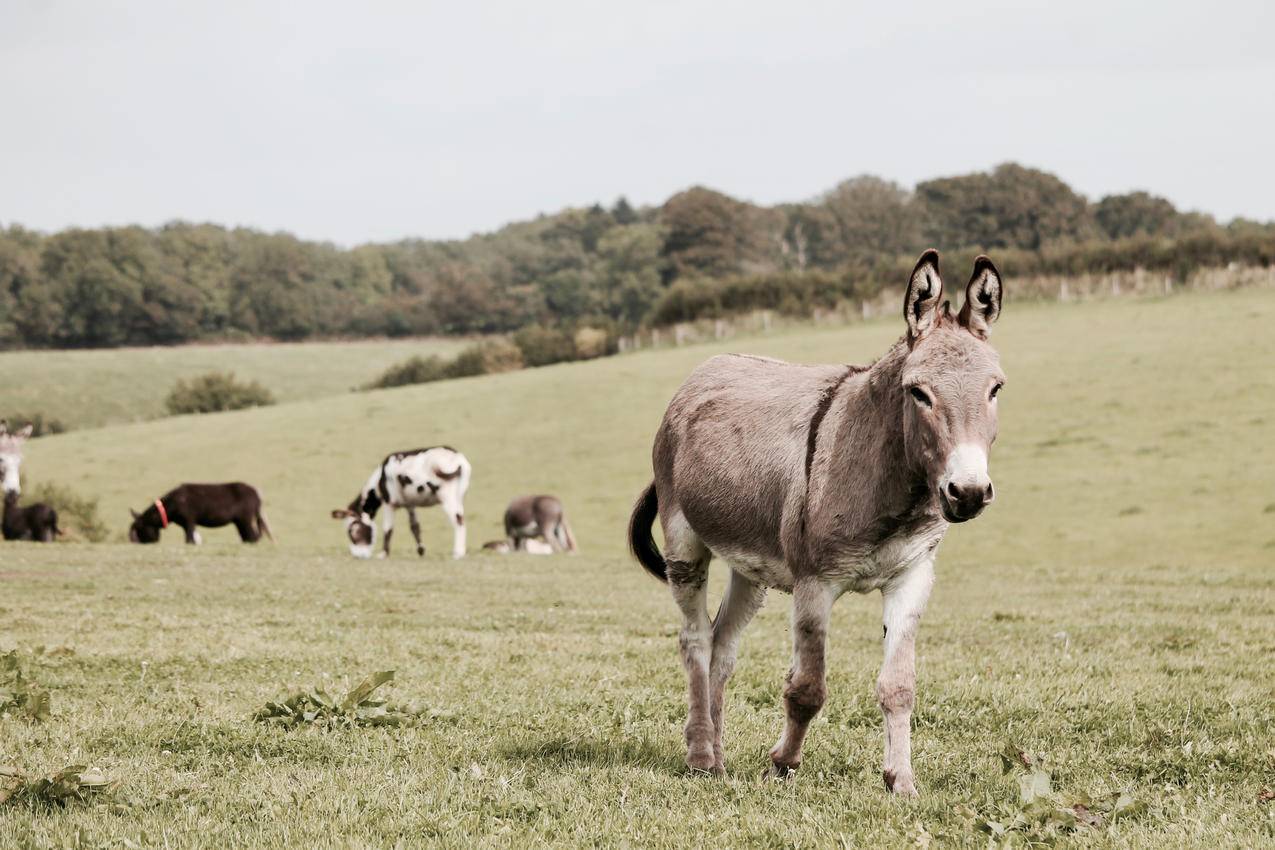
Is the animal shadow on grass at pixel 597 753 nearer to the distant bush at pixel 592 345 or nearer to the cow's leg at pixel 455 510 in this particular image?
the cow's leg at pixel 455 510

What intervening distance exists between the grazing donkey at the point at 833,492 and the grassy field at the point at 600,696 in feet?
2.02

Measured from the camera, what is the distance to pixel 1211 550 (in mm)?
27422

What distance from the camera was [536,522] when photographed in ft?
99.8

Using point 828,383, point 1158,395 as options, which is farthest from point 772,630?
point 1158,395

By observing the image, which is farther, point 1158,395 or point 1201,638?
point 1158,395

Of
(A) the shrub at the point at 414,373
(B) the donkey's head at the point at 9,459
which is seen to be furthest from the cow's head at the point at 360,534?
(A) the shrub at the point at 414,373

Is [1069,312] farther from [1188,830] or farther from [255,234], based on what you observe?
[255,234]

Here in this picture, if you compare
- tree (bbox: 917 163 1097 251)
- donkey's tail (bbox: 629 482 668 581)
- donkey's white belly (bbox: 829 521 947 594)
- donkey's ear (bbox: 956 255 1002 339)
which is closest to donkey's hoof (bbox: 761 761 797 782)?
donkey's white belly (bbox: 829 521 947 594)

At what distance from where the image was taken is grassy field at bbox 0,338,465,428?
76.9 metres

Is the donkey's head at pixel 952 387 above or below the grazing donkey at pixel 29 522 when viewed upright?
above

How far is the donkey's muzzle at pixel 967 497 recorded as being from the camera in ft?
17.2

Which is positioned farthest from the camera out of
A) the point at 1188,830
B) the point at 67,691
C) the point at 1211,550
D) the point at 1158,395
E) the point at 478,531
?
the point at 1158,395

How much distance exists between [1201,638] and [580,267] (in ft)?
396

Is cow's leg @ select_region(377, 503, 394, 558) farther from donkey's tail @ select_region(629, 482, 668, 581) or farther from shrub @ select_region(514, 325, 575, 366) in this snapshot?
shrub @ select_region(514, 325, 575, 366)
